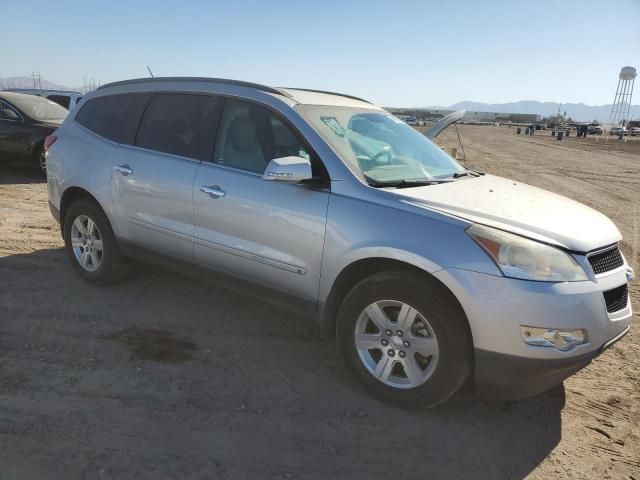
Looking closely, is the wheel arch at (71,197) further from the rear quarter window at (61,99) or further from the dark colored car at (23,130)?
the rear quarter window at (61,99)

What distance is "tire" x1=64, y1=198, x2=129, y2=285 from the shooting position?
4.58 metres

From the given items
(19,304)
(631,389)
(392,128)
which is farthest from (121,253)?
(631,389)

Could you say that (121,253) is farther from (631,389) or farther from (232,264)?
(631,389)

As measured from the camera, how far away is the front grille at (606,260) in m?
2.82

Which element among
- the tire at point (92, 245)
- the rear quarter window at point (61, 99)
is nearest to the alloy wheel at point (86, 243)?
the tire at point (92, 245)

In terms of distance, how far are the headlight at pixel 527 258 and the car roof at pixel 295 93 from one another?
1.67 meters

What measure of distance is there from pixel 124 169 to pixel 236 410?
7.69 ft

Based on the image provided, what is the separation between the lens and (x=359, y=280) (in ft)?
10.5

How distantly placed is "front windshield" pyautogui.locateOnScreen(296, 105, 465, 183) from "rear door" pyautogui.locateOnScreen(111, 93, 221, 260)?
0.94 m

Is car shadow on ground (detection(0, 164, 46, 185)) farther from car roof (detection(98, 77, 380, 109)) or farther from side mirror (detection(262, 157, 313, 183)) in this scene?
side mirror (detection(262, 157, 313, 183))

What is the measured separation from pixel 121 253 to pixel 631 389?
411cm

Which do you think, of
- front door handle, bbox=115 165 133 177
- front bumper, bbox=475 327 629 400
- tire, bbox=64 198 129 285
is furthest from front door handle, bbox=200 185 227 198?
front bumper, bbox=475 327 629 400

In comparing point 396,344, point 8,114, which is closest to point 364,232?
point 396,344

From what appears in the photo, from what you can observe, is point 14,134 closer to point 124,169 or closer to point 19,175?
point 19,175
